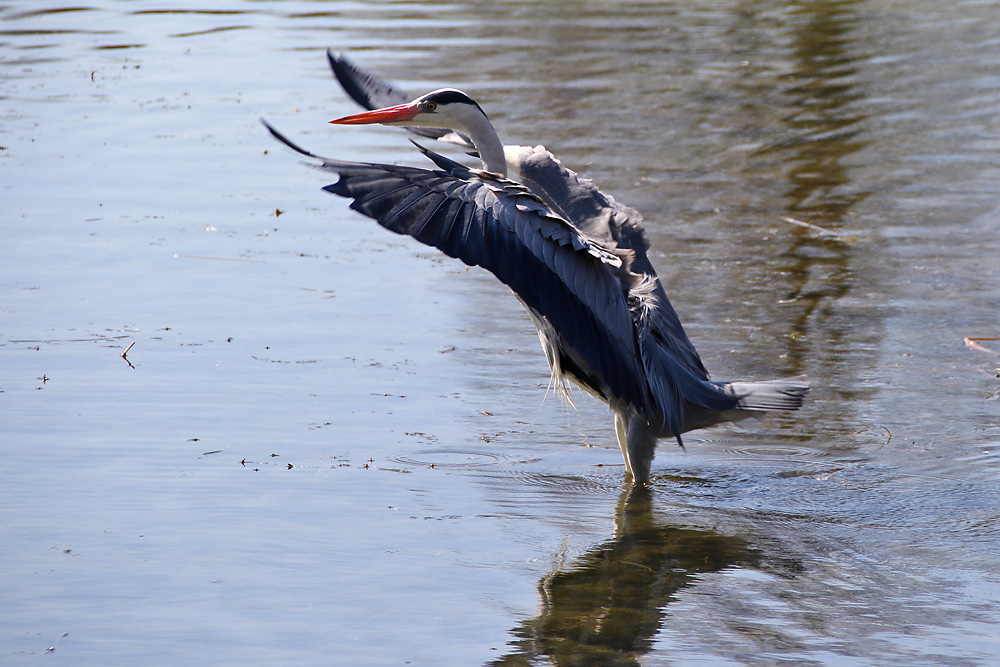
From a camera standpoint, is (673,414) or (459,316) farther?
(459,316)

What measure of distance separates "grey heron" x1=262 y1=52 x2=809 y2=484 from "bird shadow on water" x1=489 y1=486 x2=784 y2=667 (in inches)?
17.2

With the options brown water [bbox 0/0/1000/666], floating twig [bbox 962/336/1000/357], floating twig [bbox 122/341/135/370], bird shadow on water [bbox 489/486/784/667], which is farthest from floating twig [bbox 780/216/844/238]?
floating twig [bbox 122/341/135/370]

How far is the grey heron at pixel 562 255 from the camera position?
160 inches

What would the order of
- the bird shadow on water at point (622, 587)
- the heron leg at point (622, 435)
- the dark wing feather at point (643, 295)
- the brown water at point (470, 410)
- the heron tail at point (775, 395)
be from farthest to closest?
the heron leg at point (622, 435) → the dark wing feather at point (643, 295) → the heron tail at point (775, 395) → the brown water at point (470, 410) → the bird shadow on water at point (622, 587)

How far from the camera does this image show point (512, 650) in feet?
11.3

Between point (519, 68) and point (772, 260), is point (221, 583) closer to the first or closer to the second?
point (772, 260)

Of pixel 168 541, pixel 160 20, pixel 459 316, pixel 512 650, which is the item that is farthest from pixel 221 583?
pixel 160 20

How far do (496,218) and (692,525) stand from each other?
134 centimetres

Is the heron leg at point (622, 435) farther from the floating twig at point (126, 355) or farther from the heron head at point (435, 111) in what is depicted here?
the floating twig at point (126, 355)

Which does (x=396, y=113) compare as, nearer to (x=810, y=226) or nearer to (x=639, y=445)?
(x=639, y=445)

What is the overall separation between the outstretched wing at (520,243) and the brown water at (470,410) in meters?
0.64

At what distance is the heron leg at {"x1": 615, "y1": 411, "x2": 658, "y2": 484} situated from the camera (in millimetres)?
4613

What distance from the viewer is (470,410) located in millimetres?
5242

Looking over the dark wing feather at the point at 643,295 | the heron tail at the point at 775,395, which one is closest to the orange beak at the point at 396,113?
the dark wing feather at the point at 643,295
